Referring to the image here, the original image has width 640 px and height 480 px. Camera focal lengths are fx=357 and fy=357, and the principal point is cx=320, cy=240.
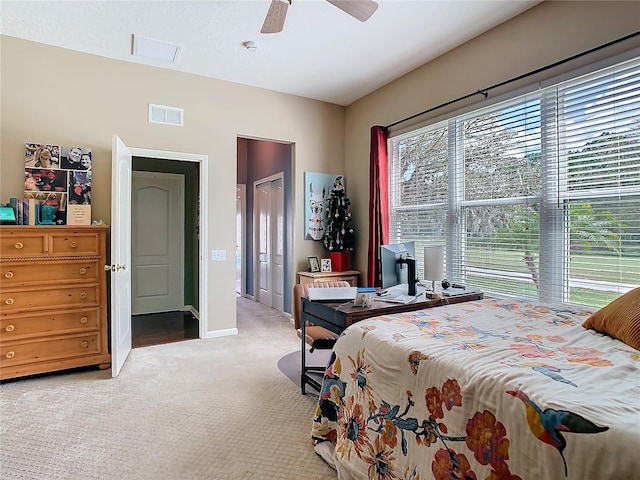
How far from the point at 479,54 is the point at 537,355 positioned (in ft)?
9.57

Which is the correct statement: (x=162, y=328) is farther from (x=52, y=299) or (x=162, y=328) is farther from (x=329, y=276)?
(x=329, y=276)

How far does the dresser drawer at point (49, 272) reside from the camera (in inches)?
116

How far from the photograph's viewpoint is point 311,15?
297 cm

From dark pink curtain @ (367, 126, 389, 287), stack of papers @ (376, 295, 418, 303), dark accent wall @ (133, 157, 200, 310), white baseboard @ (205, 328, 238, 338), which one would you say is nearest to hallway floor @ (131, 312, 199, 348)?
white baseboard @ (205, 328, 238, 338)

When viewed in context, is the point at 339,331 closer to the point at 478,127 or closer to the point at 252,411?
the point at 252,411

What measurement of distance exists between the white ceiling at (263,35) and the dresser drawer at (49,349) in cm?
275

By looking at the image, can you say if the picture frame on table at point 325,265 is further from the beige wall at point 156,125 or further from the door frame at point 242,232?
the door frame at point 242,232

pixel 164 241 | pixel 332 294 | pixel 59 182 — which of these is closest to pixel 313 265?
pixel 332 294

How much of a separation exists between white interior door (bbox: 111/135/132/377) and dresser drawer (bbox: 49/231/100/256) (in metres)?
0.24

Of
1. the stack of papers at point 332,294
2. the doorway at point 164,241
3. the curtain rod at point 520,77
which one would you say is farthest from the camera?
the doorway at point 164,241

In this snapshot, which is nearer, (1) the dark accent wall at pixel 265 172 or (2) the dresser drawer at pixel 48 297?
(2) the dresser drawer at pixel 48 297

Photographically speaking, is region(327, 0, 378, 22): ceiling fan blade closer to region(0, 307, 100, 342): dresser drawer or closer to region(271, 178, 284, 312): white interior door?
region(0, 307, 100, 342): dresser drawer

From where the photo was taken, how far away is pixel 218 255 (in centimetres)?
437

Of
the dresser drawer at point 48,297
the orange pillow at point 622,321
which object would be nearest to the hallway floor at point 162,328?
the dresser drawer at point 48,297
